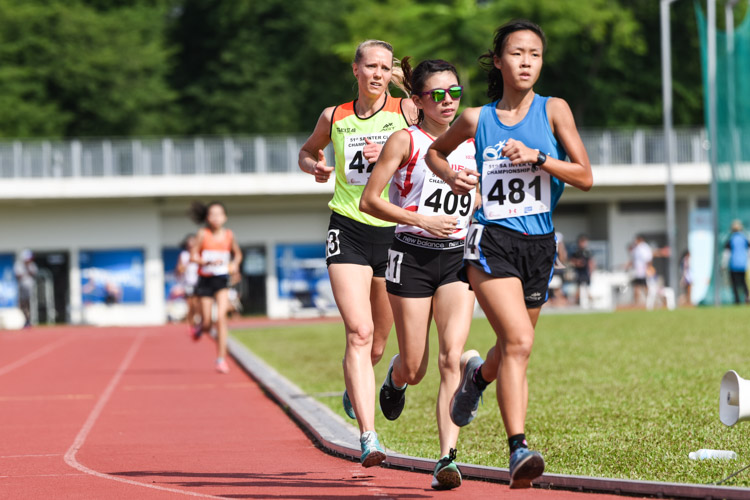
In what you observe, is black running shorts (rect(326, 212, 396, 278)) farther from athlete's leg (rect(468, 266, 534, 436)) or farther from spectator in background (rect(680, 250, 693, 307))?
spectator in background (rect(680, 250, 693, 307))

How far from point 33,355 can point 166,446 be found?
14880 mm

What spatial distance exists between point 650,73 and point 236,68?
17.9m

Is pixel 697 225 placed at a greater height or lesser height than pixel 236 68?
lesser

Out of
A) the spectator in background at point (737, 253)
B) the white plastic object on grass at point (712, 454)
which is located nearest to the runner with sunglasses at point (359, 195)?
the white plastic object on grass at point (712, 454)

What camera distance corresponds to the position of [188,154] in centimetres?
4394

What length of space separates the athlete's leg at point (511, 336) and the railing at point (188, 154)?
38.2m

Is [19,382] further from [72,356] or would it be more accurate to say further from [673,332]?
[673,332]

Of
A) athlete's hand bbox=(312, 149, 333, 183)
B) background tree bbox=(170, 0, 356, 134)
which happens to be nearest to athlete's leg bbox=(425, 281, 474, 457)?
athlete's hand bbox=(312, 149, 333, 183)

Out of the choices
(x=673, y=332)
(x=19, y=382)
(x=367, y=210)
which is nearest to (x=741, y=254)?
(x=673, y=332)

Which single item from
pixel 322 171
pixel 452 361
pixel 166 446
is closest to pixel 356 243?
pixel 322 171

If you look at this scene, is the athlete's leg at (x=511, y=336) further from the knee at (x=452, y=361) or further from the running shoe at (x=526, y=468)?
the knee at (x=452, y=361)

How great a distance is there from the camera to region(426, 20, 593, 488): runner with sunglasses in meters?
5.92

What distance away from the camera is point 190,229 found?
47.0 meters

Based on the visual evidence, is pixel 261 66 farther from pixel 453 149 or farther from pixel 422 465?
pixel 453 149
